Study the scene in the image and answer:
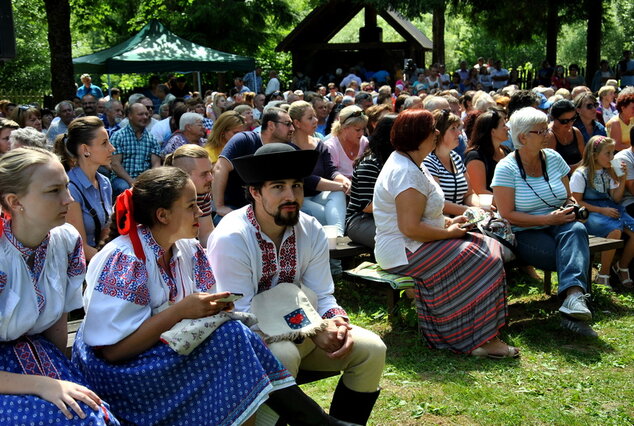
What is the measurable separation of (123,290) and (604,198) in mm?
5023

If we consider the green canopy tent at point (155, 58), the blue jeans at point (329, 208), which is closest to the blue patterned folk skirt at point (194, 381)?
the blue jeans at point (329, 208)

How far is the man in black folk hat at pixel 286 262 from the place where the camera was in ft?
11.5

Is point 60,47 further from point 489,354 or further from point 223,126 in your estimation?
point 489,354

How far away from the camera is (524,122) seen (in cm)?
565

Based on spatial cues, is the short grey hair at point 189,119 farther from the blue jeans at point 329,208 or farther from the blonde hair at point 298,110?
the blue jeans at point 329,208

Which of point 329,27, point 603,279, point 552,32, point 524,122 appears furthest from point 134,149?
point 329,27

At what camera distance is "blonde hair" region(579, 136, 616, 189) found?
6602mm

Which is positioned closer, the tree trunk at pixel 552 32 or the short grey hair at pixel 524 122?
the short grey hair at pixel 524 122

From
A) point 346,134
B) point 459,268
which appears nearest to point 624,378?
point 459,268

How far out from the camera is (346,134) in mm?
7715

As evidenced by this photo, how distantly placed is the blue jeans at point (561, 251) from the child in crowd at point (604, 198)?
109cm

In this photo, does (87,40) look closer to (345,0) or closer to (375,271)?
(345,0)

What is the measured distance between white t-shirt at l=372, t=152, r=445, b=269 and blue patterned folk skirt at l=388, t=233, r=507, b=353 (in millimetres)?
97

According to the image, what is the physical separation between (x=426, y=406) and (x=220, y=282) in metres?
1.43
